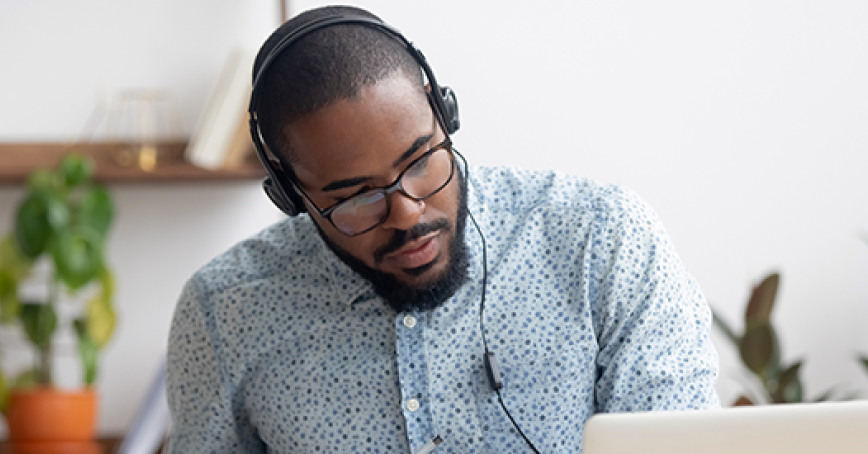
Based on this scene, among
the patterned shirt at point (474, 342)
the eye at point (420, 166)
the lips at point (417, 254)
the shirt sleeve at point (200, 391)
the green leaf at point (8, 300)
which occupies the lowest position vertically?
the green leaf at point (8, 300)

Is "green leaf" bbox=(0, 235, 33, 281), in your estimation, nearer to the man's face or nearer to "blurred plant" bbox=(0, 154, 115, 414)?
"blurred plant" bbox=(0, 154, 115, 414)

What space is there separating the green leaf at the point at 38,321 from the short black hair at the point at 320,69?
1190mm

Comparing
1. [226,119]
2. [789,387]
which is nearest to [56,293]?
[226,119]

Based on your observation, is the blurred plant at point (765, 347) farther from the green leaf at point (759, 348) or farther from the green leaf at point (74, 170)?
the green leaf at point (74, 170)

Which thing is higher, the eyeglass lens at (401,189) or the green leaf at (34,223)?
the eyeglass lens at (401,189)

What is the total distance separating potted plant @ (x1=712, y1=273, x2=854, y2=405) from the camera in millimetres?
1834

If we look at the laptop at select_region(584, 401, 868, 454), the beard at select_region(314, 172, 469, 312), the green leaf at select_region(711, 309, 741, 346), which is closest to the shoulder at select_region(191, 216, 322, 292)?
the beard at select_region(314, 172, 469, 312)

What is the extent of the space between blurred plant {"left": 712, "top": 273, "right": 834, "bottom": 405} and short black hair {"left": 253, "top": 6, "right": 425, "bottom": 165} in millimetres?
1129

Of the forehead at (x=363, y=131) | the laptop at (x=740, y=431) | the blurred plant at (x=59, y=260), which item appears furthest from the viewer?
the blurred plant at (x=59, y=260)

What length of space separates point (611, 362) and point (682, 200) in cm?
117

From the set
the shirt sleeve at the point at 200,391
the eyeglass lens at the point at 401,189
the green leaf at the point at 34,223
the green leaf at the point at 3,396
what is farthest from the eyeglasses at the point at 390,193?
the green leaf at the point at 3,396

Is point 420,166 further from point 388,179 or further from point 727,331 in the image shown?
point 727,331

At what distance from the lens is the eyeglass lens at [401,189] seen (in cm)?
99

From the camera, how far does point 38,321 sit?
77.7 inches
